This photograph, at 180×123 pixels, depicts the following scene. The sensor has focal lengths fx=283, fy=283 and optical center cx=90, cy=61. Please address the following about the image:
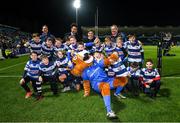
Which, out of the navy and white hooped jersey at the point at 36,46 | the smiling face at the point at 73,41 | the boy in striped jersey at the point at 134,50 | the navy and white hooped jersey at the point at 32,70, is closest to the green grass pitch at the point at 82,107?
the navy and white hooped jersey at the point at 32,70

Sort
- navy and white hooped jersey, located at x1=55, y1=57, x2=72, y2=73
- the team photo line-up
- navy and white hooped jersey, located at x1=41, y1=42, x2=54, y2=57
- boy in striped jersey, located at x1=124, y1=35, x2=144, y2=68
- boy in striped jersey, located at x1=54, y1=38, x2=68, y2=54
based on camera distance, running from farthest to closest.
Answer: navy and white hooped jersey, located at x1=41, y1=42, x2=54, y2=57
boy in striped jersey, located at x1=54, y1=38, x2=68, y2=54
boy in striped jersey, located at x1=124, y1=35, x2=144, y2=68
navy and white hooped jersey, located at x1=55, y1=57, x2=72, y2=73
the team photo line-up

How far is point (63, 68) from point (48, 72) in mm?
731

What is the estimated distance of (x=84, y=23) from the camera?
6912 centimetres

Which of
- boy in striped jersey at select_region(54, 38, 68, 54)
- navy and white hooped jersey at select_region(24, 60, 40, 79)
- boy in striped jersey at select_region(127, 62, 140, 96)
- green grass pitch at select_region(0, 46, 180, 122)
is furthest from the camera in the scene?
boy in striped jersey at select_region(54, 38, 68, 54)

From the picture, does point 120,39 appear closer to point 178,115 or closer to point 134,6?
point 178,115

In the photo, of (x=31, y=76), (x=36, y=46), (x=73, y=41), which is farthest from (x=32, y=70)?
(x=36, y=46)

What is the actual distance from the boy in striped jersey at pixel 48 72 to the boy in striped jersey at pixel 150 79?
2.94m

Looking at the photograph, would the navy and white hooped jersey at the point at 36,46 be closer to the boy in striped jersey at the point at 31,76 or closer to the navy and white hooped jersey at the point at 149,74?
the boy in striped jersey at the point at 31,76

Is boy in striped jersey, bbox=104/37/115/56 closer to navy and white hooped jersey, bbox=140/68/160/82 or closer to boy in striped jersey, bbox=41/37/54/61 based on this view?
navy and white hooped jersey, bbox=140/68/160/82

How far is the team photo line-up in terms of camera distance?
7.96 m

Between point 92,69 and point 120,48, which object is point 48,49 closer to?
point 120,48

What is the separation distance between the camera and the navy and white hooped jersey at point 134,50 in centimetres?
1051

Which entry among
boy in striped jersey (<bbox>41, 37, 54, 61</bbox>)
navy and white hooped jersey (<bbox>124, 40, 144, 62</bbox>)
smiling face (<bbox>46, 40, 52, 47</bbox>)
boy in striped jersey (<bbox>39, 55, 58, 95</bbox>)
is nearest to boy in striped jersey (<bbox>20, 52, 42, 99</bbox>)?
boy in striped jersey (<bbox>39, 55, 58, 95</bbox>)

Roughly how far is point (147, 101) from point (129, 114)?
53.8 inches
